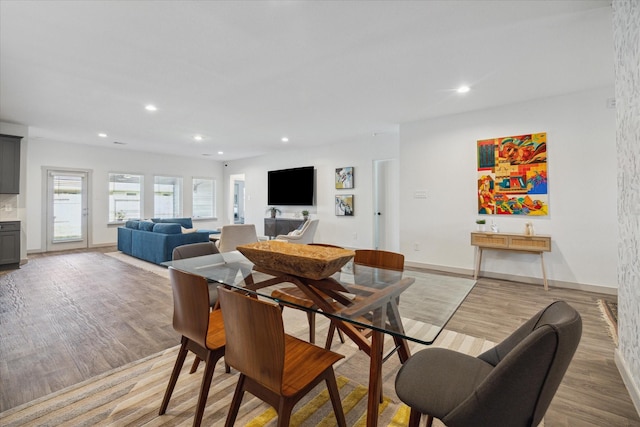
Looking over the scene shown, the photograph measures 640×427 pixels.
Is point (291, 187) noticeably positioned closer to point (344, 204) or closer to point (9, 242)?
point (344, 204)

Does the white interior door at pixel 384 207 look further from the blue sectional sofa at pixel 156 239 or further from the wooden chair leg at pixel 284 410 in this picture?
the wooden chair leg at pixel 284 410

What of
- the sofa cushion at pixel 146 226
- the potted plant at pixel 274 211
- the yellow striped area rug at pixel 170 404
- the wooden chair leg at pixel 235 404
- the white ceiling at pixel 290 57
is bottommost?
the yellow striped area rug at pixel 170 404

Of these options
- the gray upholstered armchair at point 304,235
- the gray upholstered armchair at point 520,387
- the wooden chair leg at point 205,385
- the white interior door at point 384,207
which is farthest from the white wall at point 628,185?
the gray upholstered armchair at point 304,235

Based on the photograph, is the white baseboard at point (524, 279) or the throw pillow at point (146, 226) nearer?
the white baseboard at point (524, 279)

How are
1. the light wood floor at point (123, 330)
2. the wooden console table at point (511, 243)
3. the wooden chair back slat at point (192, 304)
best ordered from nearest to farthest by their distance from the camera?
the wooden chair back slat at point (192, 304) < the light wood floor at point (123, 330) < the wooden console table at point (511, 243)

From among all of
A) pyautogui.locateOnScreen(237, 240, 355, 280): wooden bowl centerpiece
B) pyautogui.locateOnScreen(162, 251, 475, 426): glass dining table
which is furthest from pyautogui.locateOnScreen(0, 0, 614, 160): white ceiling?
pyautogui.locateOnScreen(162, 251, 475, 426): glass dining table

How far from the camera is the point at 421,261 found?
5.09m

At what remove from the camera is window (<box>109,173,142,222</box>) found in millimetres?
7820

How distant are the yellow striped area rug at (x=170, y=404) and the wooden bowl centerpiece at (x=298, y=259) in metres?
0.50

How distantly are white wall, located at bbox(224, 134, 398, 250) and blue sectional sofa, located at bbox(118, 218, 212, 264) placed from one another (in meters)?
2.91

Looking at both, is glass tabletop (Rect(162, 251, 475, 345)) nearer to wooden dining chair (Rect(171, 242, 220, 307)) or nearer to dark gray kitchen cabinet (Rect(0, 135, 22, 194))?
wooden dining chair (Rect(171, 242, 220, 307))

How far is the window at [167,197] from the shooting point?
8680 millimetres

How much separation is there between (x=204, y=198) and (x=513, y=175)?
8.79 m

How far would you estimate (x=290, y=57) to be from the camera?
294cm
